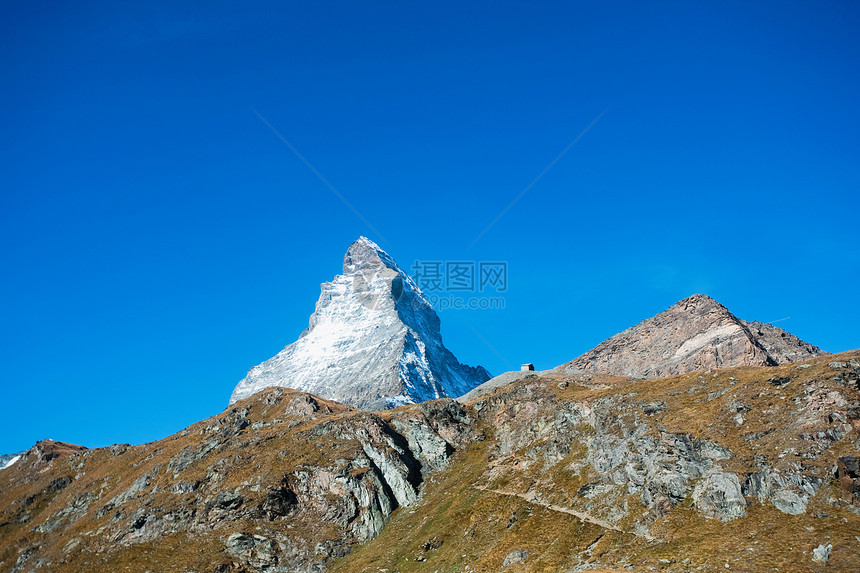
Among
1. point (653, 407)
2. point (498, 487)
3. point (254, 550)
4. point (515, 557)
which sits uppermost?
point (254, 550)

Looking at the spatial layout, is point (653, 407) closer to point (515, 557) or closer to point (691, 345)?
point (515, 557)

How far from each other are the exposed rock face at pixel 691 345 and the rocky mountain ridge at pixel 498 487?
47.0 m

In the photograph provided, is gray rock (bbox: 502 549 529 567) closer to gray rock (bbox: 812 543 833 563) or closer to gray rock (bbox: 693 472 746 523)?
gray rock (bbox: 693 472 746 523)

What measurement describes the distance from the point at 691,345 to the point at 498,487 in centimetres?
9993

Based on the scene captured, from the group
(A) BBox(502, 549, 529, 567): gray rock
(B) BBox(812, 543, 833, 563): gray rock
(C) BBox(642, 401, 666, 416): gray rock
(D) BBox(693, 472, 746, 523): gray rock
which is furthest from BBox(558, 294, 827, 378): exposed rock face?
(B) BBox(812, 543, 833, 563): gray rock

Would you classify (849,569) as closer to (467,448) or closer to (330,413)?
(467,448)

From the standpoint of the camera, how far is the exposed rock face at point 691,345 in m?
153

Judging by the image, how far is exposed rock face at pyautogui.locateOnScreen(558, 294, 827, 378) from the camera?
153 metres

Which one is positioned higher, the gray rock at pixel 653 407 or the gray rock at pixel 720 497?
the gray rock at pixel 653 407

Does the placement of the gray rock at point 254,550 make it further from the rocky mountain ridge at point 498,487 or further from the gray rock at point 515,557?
the gray rock at point 515,557

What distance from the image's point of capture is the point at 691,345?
167000mm

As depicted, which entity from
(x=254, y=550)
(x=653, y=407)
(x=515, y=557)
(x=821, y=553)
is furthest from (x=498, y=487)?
(x=821, y=553)

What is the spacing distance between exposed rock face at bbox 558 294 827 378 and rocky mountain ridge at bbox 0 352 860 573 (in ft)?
154

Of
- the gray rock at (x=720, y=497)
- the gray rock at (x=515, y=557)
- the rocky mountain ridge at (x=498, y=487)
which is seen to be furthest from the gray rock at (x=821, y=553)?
the gray rock at (x=515, y=557)
